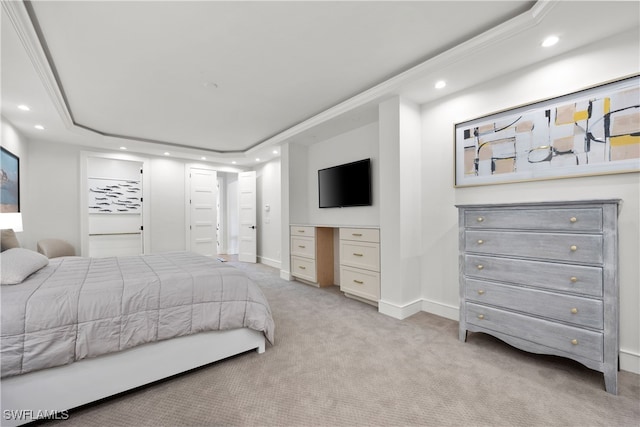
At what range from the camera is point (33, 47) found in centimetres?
210

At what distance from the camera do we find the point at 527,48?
6.97 feet

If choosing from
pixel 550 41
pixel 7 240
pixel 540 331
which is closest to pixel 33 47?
pixel 7 240

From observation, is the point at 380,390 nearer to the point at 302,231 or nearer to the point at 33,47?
the point at 302,231

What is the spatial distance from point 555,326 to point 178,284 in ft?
8.83

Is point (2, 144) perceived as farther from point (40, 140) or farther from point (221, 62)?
point (221, 62)

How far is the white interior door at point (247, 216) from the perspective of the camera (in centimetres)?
637

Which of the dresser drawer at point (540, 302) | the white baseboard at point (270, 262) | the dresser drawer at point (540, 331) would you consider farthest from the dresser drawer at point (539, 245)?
the white baseboard at point (270, 262)

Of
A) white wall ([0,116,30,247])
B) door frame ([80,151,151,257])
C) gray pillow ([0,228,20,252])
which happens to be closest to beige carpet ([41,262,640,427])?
gray pillow ([0,228,20,252])

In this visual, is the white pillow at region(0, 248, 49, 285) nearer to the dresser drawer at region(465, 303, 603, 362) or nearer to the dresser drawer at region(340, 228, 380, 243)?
the dresser drawer at region(340, 228, 380, 243)

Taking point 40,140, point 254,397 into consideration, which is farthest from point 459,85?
point 40,140

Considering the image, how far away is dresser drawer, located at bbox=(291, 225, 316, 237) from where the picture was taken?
4.20m

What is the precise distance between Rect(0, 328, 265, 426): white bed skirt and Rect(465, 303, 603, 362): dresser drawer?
1970 millimetres

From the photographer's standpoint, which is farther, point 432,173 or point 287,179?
point 287,179

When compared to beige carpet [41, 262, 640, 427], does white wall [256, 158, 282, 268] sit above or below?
above
